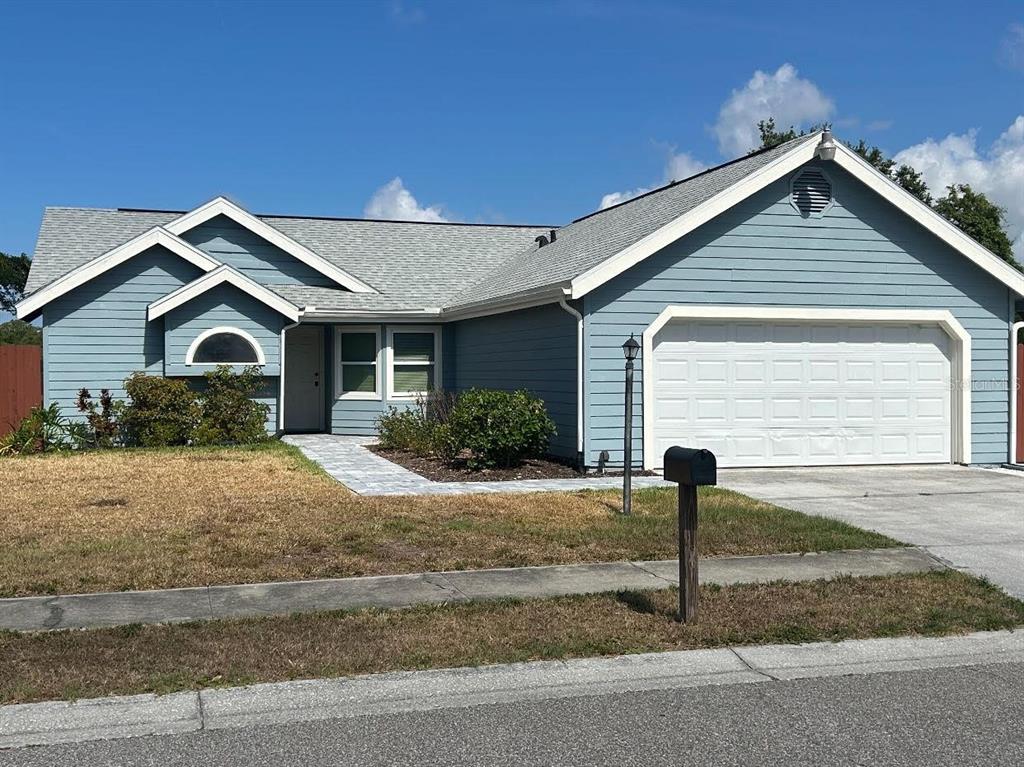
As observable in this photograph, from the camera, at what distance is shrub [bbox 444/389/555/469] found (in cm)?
1490

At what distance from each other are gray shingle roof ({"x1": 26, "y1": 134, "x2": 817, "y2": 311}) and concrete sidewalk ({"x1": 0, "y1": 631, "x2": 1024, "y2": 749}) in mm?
8891

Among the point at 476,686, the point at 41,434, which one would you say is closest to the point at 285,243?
the point at 41,434

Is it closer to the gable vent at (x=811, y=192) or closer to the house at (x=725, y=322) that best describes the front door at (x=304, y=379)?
the house at (x=725, y=322)

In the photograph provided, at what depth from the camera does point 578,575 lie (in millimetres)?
8391

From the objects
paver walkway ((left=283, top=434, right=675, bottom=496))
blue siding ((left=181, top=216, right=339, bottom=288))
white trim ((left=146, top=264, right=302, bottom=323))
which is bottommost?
paver walkway ((left=283, top=434, right=675, bottom=496))

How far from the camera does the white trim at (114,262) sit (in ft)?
59.8

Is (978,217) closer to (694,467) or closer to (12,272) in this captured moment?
(694,467)

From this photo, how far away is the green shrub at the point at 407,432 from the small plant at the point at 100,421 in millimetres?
4616

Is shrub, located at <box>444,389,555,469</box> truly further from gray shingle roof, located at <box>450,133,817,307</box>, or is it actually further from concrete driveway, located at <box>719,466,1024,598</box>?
concrete driveway, located at <box>719,466,1024,598</box>

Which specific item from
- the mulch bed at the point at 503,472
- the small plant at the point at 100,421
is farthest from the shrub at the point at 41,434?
the mulch bed at the point at 503,472

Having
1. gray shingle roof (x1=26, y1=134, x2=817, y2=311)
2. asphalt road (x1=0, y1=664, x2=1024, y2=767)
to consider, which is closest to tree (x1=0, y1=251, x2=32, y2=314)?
gray shingle roof (x1=26, y1=134, x2=817, y2=311)

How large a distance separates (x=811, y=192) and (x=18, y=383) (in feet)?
45.7

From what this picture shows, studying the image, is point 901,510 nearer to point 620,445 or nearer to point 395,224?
point 620,445

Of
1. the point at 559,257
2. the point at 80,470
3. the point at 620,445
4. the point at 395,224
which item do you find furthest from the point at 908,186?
the point at 80,470
